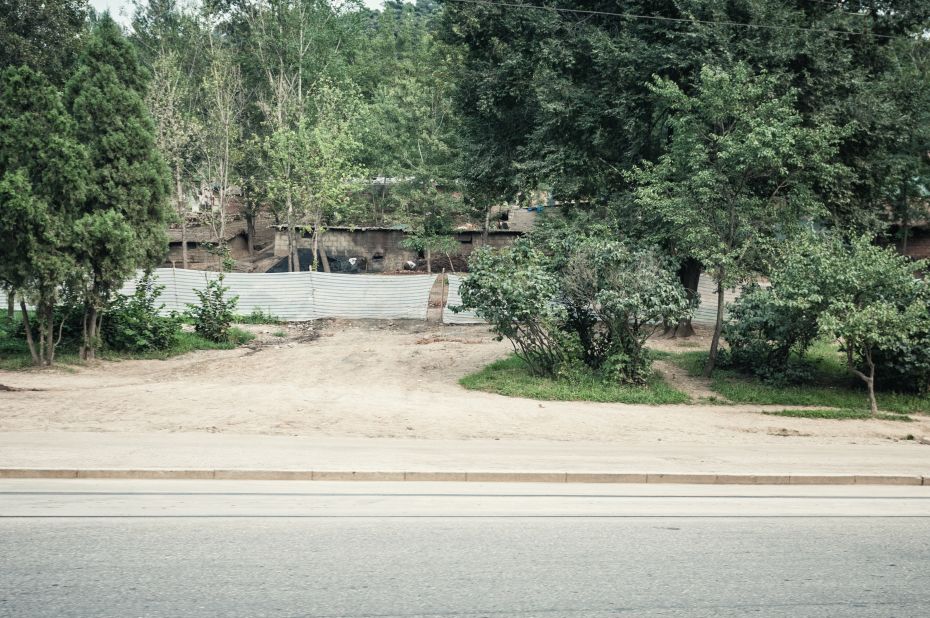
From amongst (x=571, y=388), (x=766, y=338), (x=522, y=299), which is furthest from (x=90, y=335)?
(x=766, y=338)

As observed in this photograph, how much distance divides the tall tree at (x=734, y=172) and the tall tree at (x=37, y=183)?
13404mm

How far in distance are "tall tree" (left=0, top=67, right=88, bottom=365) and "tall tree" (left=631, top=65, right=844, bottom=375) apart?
528 inches

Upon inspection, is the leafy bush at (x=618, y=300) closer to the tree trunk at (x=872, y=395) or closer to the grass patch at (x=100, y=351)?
the tree trunk at (x=872, y=395)

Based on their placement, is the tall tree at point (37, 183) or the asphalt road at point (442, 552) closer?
the asphalt road at point (442, 552)

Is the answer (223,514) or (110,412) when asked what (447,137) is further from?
(223,514)

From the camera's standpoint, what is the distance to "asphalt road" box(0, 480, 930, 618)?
18.1 feet

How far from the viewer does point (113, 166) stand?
1945 centimetres

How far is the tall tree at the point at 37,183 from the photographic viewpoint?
17.8m

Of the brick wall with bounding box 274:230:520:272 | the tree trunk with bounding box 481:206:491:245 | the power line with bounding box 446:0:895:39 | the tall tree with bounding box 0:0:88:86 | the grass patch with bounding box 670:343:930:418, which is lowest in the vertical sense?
the grass patch with bounding box 670:343:930:418

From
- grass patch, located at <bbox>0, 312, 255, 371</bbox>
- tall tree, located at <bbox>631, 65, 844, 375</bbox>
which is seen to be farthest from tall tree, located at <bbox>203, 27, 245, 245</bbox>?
tall tree, located at <bbox>631, 65, 844, 375</bbox>

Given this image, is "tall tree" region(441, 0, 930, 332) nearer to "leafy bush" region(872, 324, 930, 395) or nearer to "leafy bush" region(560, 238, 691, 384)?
"leafy bush" region(560, 238, 691, 384)

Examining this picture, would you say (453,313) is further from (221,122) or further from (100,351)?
(221,122)

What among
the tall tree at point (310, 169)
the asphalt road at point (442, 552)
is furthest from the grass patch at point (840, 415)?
the tall tree at point (310, 169)

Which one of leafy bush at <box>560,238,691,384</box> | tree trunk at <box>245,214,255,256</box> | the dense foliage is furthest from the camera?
tree trunk at <box>245,214,255,256</box>
